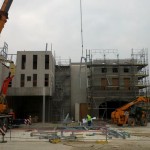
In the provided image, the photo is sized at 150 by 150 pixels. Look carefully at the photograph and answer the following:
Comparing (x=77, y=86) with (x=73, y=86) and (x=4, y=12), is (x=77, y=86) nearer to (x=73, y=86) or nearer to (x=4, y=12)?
(x=73, y=86)

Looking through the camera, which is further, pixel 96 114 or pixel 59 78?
pixel 59 78

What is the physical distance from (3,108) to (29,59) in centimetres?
1983

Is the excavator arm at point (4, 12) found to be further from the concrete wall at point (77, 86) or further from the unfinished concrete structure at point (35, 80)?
the concrete wall at point (77, 86)

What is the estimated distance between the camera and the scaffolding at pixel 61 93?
1897 inches

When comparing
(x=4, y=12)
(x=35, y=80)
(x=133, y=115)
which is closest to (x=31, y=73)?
(x=35, y=80)

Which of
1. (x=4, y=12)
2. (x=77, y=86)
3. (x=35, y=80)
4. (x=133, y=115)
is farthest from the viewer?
(x=77, y=86)

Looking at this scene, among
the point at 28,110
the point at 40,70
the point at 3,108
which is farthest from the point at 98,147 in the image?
the point at 28,110

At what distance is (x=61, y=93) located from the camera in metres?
49.6

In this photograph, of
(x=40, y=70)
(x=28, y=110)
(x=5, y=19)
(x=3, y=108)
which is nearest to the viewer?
(x=5, y=19)

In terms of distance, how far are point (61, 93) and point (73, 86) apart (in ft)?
9.44

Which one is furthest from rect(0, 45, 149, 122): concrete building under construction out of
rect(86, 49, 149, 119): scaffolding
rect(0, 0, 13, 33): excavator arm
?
rect(0, 0, 13, 33): excavator arm

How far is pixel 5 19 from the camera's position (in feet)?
59.1

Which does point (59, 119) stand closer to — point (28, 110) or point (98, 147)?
point (28, 110)

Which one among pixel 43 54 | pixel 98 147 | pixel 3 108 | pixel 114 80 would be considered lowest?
pixel 98 147
